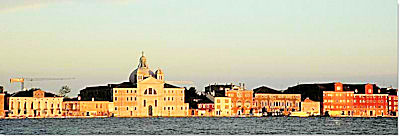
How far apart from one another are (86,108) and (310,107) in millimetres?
10425

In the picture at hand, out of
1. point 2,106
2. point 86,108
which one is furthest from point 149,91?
point 2,106

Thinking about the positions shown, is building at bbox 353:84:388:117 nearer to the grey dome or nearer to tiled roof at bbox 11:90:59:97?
the grey dome

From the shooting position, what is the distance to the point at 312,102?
45.9 metres

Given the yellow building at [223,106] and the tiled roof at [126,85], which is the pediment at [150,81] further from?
the yellow building at [223,106]

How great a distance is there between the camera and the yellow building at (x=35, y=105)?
41.3 m

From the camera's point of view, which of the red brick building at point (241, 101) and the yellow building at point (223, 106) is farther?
the yellow building at point (223, 106)

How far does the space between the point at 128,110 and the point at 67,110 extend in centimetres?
262

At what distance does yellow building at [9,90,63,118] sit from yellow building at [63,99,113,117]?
385mm

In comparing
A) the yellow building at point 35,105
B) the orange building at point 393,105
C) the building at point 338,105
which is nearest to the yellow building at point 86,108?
the yellow building at point 35,105

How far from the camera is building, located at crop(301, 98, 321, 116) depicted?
45459mm

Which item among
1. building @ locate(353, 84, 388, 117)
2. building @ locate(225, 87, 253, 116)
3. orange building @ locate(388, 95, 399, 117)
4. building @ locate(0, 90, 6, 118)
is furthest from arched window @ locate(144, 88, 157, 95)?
orange building @ locate(388, 95, 399, 117)

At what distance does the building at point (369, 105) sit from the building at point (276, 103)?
8.73 feet

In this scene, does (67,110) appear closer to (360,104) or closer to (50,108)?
(50,108)

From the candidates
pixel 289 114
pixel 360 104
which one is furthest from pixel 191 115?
pixel 360 104
